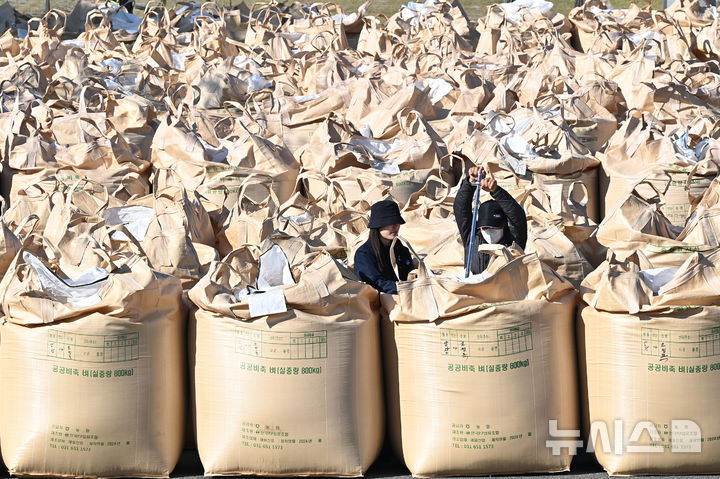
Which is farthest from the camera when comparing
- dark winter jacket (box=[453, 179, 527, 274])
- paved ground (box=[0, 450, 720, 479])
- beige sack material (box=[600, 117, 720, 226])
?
beige sack material (box=[600, 117, 720, 226])

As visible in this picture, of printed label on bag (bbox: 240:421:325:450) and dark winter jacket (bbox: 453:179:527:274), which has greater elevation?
dark winter jacket (bbox: 453:179:527:274)

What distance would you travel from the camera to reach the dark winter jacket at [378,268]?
4.13 meters

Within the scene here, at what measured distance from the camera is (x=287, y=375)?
3.83 metres

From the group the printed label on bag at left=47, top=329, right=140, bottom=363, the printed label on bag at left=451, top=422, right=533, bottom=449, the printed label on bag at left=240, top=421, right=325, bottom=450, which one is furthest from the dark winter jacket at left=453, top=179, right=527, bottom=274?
the printed label on bag at left=47, top=329, right=140, bottom=363

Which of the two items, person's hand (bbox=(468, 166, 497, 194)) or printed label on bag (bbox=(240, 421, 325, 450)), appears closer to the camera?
printed label on bag (bbox=(240, 421, 325, 450))

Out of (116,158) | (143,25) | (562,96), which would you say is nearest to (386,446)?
(116,158)

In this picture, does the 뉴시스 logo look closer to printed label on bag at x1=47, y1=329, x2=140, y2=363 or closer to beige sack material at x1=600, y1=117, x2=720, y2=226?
printed label on bag at x1=47, y1=329, x2=140, y2=363

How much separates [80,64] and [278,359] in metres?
5.05

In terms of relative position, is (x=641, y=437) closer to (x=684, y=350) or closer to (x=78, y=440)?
(x=684, y=350)

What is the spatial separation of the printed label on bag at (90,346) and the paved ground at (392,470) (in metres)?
0.52

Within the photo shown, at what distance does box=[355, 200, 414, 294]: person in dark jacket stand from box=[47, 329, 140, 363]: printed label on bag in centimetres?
91

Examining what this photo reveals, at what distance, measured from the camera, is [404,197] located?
19.3 feet

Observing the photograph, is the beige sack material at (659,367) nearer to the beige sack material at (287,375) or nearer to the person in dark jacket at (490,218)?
the person in dark jacket at (490,218)

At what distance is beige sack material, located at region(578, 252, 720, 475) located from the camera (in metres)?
3.82
